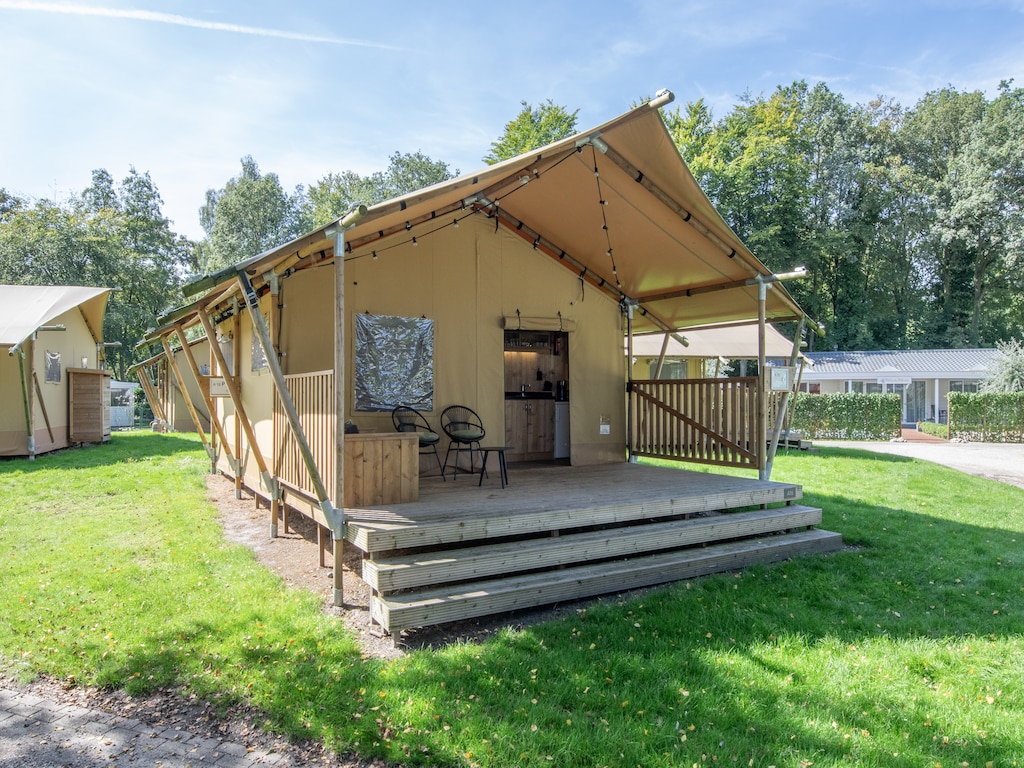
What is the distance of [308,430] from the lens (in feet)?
16.3

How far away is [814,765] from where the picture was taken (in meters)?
2.38

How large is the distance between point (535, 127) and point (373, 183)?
596 inches

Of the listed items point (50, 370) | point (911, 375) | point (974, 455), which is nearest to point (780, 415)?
point (974, 455)

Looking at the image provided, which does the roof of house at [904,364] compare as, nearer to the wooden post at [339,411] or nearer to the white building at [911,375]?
the white building at [911,375]

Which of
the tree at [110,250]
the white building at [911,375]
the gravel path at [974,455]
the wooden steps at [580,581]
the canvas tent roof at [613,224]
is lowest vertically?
the gravel path at [974,455]

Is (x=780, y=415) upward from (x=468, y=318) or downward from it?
downward

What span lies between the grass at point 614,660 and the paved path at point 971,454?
7.93 meters

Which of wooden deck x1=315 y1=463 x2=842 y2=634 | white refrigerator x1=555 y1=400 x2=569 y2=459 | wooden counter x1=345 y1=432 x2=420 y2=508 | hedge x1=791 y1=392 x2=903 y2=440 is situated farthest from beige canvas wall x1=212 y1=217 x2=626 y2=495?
hedge x1=791 y1=392 x2=903 y2=440

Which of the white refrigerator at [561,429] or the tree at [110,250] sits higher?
the tree at [110,250]

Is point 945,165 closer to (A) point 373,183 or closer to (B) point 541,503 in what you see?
(A) point 373,183

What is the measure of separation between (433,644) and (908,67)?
4390 centimetres

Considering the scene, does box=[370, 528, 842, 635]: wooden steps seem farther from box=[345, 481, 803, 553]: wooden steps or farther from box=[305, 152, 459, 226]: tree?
box=[305, 152, 459, 226]: tree


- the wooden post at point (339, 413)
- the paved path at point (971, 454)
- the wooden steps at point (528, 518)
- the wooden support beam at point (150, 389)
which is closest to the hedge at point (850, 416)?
the paved path at point (971, 454)

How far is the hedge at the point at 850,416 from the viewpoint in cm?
1969
